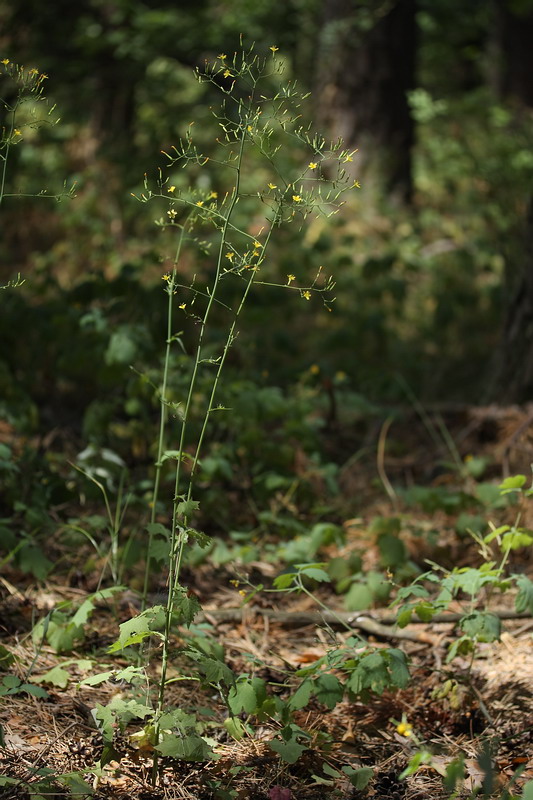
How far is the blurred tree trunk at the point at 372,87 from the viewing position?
21.0 feet

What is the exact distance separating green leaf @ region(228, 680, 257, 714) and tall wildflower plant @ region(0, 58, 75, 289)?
994mm

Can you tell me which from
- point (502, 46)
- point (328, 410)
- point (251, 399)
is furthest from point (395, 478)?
point (502, 46)

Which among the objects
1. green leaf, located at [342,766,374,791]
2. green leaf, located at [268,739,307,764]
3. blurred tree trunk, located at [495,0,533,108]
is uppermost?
blurred tree trunk, located at [495,0,533,108]

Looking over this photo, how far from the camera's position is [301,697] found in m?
1.81

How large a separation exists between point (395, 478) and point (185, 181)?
384 centimetres

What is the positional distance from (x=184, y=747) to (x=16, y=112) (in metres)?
5.49

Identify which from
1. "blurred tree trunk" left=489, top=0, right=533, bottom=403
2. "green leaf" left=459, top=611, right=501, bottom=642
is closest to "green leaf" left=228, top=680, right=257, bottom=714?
"green leaf" left=459, top=611, right=501, bottom=642

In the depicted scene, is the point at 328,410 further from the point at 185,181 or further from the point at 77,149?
the point at 77,149

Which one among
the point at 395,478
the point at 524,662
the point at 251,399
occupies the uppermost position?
the point at 251,399

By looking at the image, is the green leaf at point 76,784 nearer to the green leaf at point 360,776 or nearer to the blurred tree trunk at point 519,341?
the green leaf at point 360,776

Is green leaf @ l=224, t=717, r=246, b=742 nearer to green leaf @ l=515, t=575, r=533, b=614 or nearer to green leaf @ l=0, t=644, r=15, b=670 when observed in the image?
green leaf @ l=0, t=644, r=15, b=670

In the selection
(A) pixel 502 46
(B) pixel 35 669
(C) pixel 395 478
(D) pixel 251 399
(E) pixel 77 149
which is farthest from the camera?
(A) pixel 502 46

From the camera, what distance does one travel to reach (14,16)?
643 cm

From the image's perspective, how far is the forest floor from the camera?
175 centimetres
